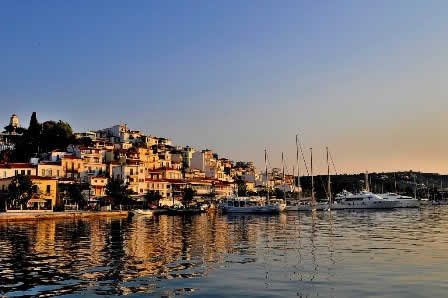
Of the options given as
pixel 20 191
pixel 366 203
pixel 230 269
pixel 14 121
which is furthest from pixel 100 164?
pixel 230 269

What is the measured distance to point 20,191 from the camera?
7844cm

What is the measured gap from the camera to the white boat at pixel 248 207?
106m

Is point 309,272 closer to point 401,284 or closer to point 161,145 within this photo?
point 401,284

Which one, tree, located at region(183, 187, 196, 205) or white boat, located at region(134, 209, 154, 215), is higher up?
tree, located at region(183, 187, 196, 205)

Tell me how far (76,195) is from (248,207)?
36.3 meters

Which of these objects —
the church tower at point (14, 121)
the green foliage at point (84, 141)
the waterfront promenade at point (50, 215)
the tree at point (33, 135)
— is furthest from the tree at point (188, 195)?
the church tower at point (14, 121)

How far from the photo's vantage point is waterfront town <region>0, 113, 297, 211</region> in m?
91.2

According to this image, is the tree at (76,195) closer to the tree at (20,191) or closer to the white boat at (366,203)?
the tree at (20,191)

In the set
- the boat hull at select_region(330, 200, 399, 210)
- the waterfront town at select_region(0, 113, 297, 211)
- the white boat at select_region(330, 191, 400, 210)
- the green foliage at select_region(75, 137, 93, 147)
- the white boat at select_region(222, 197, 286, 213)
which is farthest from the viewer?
the green foliage at select_region(75, 137, 93, 147)

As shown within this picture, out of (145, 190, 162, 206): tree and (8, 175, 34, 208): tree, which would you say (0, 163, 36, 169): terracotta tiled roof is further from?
Result: (145, 190, 162, 206): tree

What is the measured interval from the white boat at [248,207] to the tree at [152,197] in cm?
1478

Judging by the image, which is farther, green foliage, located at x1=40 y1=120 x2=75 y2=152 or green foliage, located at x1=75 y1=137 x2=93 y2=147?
green foliage, located at x1=75 y1=137 x2=93 y2=147

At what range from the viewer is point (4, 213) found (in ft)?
232

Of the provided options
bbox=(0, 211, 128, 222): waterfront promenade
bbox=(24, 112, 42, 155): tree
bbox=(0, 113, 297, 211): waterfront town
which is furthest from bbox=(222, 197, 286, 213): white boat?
bbox=(24, 112, 42, 155): tree
